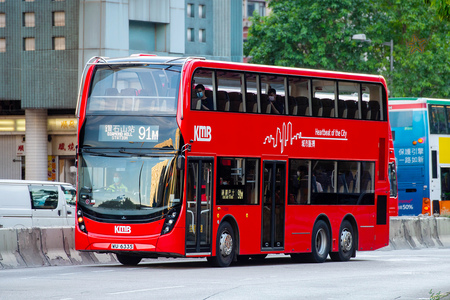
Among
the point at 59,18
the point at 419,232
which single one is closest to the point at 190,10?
the point at 59,18

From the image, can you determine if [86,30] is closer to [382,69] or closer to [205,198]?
[382,69]

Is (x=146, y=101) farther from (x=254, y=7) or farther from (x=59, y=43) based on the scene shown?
(x=254, y=7)

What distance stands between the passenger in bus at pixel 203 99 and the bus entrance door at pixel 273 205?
2.02m

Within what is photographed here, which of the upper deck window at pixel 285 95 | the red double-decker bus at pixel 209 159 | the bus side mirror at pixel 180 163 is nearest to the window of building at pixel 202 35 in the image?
the upper deck window at pixel 285 95

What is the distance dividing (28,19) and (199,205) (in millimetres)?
28031

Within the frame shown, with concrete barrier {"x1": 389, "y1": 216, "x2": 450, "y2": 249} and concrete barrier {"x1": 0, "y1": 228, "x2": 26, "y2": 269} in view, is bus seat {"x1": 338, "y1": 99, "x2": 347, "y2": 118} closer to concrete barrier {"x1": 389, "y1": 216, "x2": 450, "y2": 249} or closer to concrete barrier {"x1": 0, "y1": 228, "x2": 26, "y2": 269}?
concrete barrier {"x1": 389, "y1": 216, "x2": 450, "y2": 249}

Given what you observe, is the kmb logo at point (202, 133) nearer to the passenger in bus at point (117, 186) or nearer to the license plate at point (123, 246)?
the passenger in bus at point (117, 186)

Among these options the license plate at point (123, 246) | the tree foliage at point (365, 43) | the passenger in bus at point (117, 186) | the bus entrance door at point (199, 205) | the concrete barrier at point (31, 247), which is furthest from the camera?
the tree foliage at point (365, 43)

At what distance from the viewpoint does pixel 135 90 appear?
1809cm

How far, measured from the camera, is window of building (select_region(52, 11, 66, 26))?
43.0 metres

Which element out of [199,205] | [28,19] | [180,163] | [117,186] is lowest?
[199,205]

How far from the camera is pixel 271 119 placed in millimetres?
19844

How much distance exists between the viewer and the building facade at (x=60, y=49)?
42.0 meters

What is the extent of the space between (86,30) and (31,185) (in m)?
17.0
